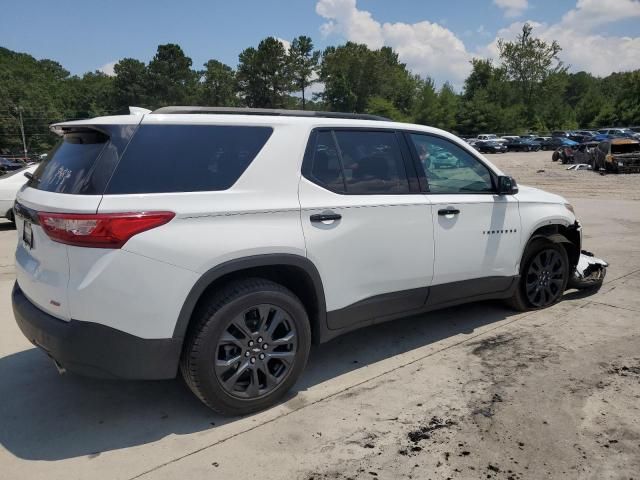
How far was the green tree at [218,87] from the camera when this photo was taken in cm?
10325

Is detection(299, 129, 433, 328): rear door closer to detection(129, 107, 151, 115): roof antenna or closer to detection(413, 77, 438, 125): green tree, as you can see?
detection(129, 107, 151, 115): roof antenna

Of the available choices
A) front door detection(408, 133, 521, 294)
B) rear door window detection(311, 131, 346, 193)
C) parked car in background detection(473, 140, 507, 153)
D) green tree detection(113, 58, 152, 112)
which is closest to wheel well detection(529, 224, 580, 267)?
front door detection(408, 133, 521, 294)

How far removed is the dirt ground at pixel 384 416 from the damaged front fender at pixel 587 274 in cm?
87

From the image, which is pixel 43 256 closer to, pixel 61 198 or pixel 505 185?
pixel 61 198

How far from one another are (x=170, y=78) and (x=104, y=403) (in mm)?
101795

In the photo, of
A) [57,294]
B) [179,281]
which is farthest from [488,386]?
[57,294]

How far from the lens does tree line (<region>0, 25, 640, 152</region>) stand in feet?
254

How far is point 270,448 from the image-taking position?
9.58 ft

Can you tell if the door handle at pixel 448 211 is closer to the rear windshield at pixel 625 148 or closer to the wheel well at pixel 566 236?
the wheel well at pixel 566 236

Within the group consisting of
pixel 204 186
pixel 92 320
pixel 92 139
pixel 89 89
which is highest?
pixel 89 89

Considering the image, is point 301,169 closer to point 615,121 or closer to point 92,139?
point 92,139

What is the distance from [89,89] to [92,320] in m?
113

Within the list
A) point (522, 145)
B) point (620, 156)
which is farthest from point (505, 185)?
point (522, 145)

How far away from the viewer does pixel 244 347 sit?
316 centimetres
